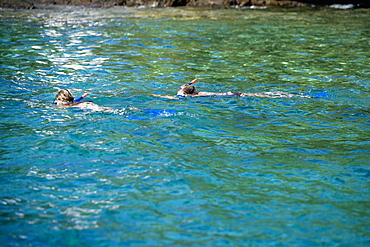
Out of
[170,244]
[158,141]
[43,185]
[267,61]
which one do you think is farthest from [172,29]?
[170,244]

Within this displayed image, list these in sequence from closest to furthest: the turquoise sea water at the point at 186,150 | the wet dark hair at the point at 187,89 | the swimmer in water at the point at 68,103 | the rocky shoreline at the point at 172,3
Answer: the turquoise sea water at the point at 186,150
the swimmer in water at the point at 68,103
the wet dark hair at the point at 187,89
the rocky shoreline at the point at 172,3

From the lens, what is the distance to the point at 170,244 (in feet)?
12.9

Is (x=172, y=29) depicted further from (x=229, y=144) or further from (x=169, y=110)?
(x=229, y=144)

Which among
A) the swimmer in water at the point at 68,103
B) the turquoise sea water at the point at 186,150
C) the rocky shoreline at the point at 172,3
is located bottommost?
the turquoise sea water at the point at 186,150

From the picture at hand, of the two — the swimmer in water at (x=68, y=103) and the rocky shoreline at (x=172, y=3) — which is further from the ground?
the rocky shoreline at (x=172, y=3)

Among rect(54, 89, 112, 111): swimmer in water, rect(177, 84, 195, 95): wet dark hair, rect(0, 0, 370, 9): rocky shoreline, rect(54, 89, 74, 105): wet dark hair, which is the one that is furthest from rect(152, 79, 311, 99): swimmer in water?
rect(0, 0, 370, 9): rocky shoreline

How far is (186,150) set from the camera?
607 cm

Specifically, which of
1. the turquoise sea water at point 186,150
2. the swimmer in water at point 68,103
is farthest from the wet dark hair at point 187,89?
the swimmer in water at point 68,103

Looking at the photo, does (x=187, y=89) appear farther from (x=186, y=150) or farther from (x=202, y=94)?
(x=186, y=150)

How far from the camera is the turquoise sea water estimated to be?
13.8 feet

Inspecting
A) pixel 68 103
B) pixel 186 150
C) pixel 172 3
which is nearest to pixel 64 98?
pixel 68 103

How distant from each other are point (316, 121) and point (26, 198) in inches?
190

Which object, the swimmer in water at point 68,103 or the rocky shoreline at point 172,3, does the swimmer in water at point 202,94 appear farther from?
the rocky shoreline at point 172,3

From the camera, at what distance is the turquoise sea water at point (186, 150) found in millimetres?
4215
